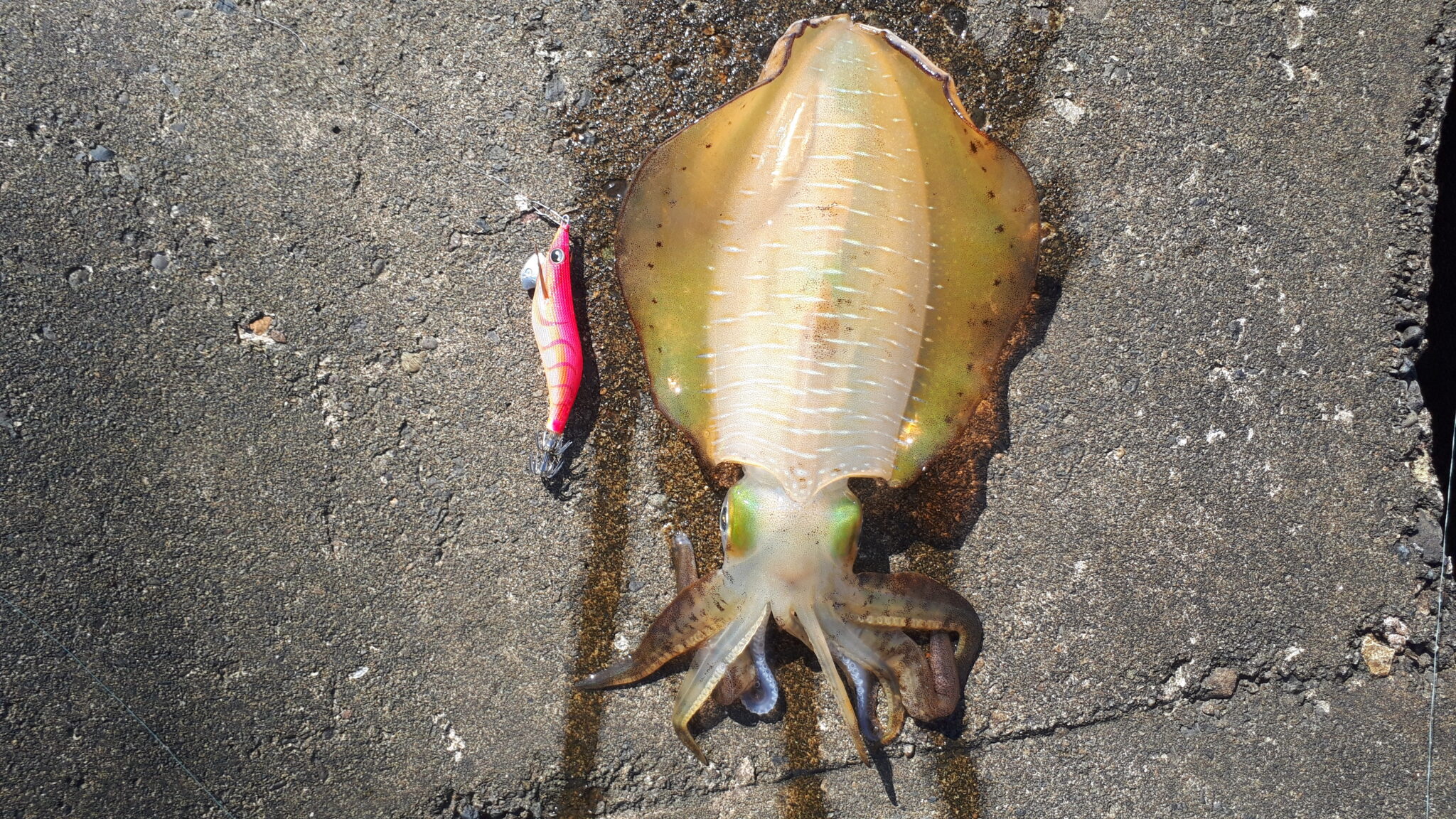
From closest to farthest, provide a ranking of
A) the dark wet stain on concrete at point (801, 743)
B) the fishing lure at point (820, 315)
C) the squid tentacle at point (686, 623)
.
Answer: the fishing lure at point (820, 315) → the squid tentacle at point (686, 623) → the dark wet stain on concrete at point (801, 743)

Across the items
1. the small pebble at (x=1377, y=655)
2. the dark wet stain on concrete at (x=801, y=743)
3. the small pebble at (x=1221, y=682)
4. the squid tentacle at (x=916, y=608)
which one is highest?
the squid tentacle at (x=916, y=608)

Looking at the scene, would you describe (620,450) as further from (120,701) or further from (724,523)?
(120,701)

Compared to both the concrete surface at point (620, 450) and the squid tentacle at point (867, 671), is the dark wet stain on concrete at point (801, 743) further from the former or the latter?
the squid tentacle at point (867, 671)

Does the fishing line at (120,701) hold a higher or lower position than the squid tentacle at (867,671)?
lower

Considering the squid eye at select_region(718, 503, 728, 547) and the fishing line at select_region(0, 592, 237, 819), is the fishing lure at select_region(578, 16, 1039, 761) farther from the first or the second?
the fishing line at select_region(0, 592, 237, 819)


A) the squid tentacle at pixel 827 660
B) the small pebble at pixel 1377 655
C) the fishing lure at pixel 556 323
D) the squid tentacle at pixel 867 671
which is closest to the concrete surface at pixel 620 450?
the small pebble at pixel 1377 655

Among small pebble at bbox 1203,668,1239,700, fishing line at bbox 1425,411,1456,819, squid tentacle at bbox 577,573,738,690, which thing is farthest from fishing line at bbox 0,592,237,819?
fishing line at bbox 1425,411,1456,819
